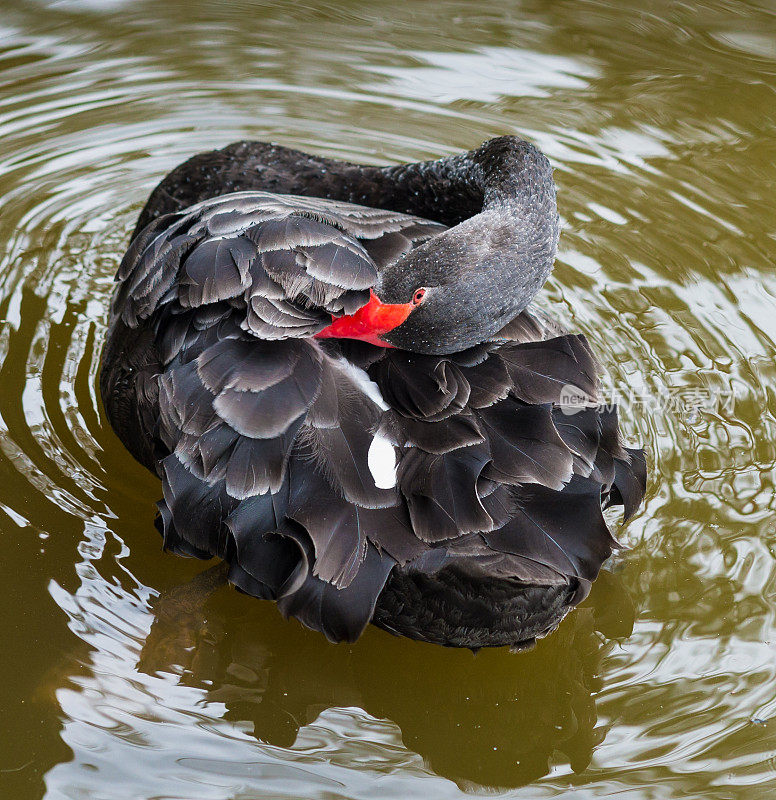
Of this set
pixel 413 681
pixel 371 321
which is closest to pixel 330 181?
pixel 371 321

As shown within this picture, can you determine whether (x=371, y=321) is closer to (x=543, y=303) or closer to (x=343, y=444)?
(x=343, y=444)

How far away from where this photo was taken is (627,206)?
527 cm

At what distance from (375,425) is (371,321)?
0.34m

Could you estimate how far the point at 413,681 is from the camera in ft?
10.5

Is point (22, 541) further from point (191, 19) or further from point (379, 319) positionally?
point (191, 19)

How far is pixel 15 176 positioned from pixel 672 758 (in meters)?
4.16

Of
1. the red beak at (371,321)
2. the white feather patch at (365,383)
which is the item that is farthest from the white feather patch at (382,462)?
the red beak at (371,321)

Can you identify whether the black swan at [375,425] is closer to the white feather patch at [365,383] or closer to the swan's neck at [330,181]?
the white feather patch at [365,383]

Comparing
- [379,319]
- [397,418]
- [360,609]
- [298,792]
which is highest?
[379,319]

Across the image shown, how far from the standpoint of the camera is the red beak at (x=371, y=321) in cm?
308

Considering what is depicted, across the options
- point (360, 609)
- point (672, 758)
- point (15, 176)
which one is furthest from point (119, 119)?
point (672, 758)

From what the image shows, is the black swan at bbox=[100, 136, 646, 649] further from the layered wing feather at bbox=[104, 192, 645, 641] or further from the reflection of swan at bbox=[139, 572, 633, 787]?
the reflection of swan at bbox=[139, 572, 633, 787]

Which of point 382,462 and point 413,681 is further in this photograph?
point 413,681

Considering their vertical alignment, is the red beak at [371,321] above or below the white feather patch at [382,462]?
above
